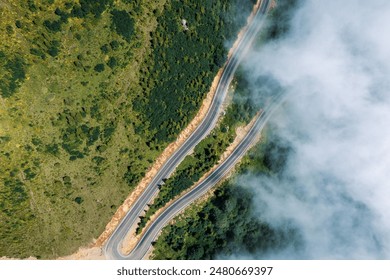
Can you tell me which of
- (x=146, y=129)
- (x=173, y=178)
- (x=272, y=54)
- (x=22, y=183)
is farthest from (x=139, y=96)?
(x=272, y=54)

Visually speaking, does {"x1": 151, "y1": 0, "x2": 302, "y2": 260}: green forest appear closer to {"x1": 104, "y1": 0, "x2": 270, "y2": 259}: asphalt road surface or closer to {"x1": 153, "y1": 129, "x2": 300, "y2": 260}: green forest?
{"x1": 153, "y1": 129, "x2": 300, "y2": 260}: green forest

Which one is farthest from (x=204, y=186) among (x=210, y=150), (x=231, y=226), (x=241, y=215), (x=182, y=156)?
(x=231, y=226)

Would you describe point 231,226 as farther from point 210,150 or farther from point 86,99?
point 86,99

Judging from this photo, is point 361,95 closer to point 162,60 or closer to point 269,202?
point 269,202

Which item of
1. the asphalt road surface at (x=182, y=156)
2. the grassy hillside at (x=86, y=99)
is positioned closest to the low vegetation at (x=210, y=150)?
the asphalt road surface at (x=182, y=156)

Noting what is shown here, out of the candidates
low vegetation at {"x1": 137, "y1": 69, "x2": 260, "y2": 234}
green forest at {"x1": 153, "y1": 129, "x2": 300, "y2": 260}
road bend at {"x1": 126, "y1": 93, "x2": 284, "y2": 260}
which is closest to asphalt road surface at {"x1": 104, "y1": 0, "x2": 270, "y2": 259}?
road bend at {"x1": 126, "y1": 93, "x2": 284, "y2": 260}
